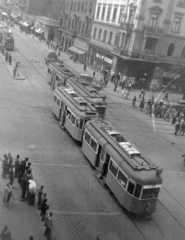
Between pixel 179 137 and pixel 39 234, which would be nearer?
pixel 39 234

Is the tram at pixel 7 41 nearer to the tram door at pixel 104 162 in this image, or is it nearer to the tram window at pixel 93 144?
the tram window at pixel 93 144

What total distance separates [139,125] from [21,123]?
10.6 metres

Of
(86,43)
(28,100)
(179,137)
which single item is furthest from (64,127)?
(86,43)

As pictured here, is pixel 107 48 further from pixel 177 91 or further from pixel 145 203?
pixel 145 203

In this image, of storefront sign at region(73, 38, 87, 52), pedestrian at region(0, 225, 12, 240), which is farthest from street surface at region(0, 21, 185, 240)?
storefront sign at region(73, 38, 87, 52)

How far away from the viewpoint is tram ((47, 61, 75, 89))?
112ft

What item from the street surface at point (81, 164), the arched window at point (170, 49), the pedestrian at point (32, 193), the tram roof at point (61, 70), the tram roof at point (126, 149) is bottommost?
the street surface at point (81, 164)

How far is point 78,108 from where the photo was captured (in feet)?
72.8

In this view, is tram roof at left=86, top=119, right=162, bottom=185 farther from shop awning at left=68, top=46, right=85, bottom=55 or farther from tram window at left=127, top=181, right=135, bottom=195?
shop awning at left=68, top=46, right=85, bottom=55

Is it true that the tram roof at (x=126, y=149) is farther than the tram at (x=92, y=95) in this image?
No

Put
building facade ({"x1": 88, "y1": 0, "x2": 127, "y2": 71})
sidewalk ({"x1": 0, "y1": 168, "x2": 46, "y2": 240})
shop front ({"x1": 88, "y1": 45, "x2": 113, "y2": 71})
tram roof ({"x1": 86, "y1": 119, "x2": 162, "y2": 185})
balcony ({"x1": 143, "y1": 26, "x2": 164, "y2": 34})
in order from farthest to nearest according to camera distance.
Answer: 1. shop front ({"x1": 88, "y1": 45, "x2": 113, "y2": 71})
2. building facade ({"x1": 88, "y1": 0, "x2": 127, "y2": 71})
3. balcony ({"x1": 143, "y1": 26, "x2": 164, "y2": 34})
4. tram roof ({"x1": 86, "y1": 119, "x2": 162, "y2": 185})
5. sidewalk ({"x1": 0, "y1": 168, "x2": 46, "y2": 240})

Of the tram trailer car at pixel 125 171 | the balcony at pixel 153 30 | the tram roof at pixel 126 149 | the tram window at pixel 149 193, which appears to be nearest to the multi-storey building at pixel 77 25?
the balcony at pixel 153 30

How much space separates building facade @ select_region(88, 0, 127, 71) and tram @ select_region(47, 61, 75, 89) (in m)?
13.0

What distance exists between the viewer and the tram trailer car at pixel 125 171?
14445mm
